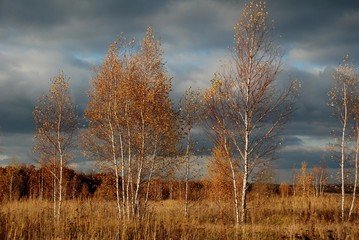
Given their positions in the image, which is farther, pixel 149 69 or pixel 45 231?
pixel 149 69

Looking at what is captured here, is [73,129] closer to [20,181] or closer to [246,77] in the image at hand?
[246,77]

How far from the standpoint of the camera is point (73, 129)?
26.7 meters

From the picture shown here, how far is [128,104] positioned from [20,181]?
77.8ft

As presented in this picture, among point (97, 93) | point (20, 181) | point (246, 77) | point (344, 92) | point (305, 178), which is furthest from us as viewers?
point (305, 178)

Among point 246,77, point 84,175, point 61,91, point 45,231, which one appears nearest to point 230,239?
point 45,231

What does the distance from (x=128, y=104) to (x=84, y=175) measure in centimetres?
3052

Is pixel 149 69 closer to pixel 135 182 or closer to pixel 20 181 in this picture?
pixel 135 182

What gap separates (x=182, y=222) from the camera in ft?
61.6

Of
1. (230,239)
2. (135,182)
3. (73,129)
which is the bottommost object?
(230,239)

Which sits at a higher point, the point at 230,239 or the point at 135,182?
the point at 135,182

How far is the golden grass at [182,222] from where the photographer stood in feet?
50.5

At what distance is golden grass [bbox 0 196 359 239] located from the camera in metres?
15.4

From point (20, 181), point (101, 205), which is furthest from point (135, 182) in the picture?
point (20, 181)

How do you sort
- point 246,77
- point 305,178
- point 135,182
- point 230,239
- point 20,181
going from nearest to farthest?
point 230,239 < point 246,77 < point 135,182 < point 20,181 < point 305,178
